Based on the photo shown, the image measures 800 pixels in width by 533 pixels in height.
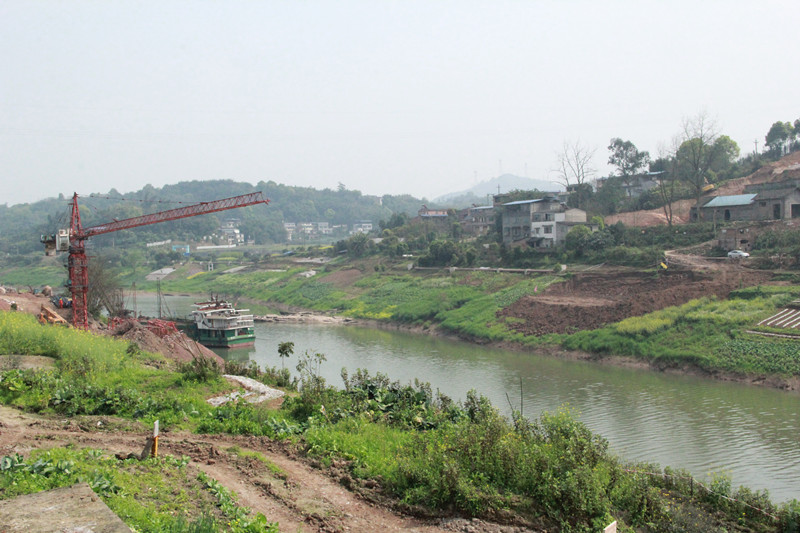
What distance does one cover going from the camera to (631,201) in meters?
59.1

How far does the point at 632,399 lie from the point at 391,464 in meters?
15.8

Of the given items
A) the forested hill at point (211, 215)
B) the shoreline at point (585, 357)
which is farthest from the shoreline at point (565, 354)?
the forested hill at point (211, 215)

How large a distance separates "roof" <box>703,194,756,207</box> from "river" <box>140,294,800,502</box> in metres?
22.2

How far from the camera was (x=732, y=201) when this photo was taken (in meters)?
45.7

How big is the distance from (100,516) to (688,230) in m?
44.4

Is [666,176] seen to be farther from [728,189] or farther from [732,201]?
[732,201]

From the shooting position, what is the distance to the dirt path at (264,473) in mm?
8102

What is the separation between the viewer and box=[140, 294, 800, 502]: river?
16.4 m

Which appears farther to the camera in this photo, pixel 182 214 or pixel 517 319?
pixel 182 214

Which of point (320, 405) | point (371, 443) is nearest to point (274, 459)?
point (371, 443)

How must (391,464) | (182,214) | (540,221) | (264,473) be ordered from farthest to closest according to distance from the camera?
(540,221), (182,214), (391,464), (264,473)

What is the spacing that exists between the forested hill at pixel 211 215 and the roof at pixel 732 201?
8600cm

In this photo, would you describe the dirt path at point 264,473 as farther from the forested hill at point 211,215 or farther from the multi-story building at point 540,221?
the forested hill at point 211,215

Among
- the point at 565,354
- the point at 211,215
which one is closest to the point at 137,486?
the point at 565,354
